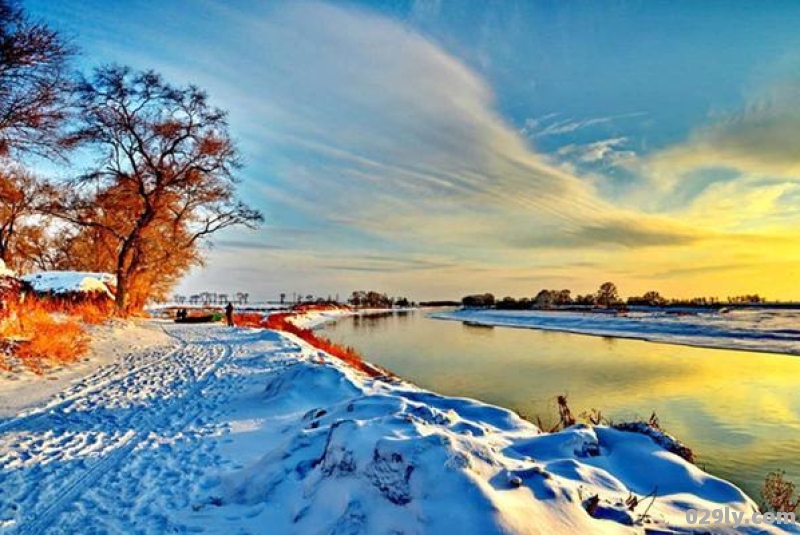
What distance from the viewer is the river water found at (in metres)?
8.90

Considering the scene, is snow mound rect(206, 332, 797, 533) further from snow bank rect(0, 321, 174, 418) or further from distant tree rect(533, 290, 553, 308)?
distant tree rect(533, 290, 553, 308)

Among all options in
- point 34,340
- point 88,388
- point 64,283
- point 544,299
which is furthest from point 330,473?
point 544,299

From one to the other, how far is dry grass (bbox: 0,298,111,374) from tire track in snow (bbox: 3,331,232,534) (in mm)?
1598

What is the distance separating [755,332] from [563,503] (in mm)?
36019

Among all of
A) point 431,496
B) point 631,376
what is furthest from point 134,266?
point 431,496

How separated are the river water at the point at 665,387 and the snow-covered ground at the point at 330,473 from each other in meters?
3.47

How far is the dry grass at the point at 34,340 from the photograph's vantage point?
10094mm

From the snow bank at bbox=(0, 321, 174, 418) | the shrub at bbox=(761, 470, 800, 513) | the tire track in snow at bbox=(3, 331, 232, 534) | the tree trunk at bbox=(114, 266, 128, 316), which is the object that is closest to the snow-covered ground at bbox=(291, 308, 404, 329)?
the tree trunk at bbox=(114, 266, 128, 316)

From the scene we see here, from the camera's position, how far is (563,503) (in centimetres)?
366

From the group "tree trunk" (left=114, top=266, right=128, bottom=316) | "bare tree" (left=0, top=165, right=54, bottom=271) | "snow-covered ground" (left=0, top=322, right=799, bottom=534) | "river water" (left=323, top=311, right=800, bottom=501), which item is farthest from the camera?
"bare tree" (left=0, top=165, right=54, bottom=271)

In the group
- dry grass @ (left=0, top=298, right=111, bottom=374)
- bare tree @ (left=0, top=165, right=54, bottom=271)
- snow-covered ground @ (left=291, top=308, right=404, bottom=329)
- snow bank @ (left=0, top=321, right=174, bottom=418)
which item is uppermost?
bare tree @ (left=0, top=165, right=54, bottom=271)

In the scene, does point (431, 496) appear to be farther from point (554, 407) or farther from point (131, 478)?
point (554, 407)

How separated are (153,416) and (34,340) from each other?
511 centimetres

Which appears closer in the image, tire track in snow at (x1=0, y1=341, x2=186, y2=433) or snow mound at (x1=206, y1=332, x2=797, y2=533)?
snow mound at (x1=206, y1=332, x2=797, y2=533)
